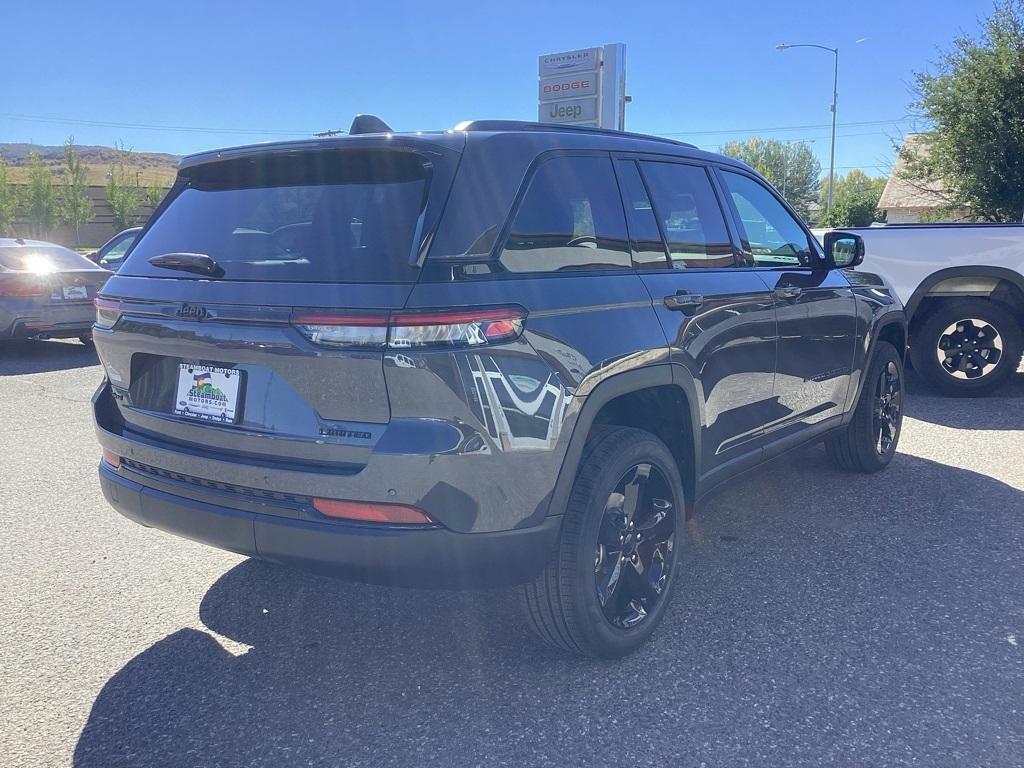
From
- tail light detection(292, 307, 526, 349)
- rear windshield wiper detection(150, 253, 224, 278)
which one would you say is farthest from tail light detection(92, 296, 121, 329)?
tail light detection(292, 307, 526, 349)

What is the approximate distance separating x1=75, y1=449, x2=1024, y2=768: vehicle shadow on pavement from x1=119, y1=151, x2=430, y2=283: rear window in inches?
55.2

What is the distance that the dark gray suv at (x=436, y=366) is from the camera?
2.39 metres

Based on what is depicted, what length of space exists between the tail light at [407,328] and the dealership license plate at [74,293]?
8.66 m

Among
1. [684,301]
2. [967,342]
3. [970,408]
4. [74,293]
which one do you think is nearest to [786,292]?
[684,301]

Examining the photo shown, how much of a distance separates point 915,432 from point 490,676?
4752mm

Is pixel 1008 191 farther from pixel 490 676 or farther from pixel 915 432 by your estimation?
pixel 490 676

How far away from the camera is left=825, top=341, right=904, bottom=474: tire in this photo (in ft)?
16.6

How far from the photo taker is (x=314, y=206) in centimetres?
264

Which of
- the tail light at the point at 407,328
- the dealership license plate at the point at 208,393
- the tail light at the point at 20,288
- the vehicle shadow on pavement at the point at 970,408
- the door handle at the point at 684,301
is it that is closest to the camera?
the tail light at the point at 407,328

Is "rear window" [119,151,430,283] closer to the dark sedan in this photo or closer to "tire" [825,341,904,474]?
"tire" [825,341,904,474]

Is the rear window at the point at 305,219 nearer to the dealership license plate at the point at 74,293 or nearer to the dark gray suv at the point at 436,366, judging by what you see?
the dark gray suv at the point at 436,366

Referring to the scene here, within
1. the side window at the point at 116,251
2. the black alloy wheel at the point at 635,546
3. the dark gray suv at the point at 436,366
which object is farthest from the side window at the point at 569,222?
the side window at the point at 116,251

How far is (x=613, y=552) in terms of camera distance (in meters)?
3.00

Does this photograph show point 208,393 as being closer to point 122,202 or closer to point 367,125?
point 367,125
